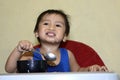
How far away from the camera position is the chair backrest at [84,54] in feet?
3.95

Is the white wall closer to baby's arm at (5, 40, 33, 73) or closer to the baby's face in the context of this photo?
the baby's face

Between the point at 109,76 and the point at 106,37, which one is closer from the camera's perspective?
the point at 109,76

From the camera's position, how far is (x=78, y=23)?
147 centimetres

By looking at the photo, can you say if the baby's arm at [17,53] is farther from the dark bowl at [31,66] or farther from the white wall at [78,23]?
the white wall at [78,23]

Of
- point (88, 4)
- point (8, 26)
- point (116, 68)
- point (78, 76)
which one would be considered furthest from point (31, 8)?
point (78, 76)

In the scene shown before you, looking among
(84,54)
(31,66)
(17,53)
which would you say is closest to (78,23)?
(84,54)

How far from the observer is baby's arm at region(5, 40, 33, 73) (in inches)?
34.1

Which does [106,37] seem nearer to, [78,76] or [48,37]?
[48,37]

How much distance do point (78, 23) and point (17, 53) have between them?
0.62 m

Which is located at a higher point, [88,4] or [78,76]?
[88,4]

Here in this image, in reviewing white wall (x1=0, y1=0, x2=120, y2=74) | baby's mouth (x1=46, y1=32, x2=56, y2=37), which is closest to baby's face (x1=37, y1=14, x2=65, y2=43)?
baby's mouth (x1=46, y1=32, x2=56, y2=37)

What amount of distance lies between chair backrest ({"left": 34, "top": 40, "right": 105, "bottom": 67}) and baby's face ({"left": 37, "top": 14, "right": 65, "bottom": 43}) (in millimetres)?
89

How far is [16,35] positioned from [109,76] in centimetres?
99

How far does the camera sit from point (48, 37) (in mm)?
1184
